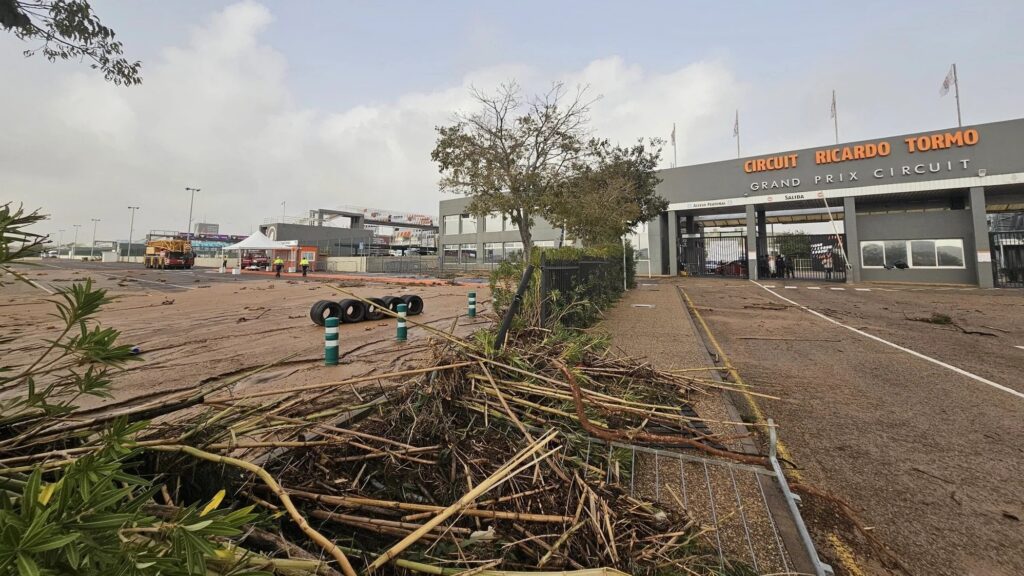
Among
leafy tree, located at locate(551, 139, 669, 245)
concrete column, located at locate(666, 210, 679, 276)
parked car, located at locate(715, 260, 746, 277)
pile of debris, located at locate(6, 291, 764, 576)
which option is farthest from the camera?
concrete column, located at locate(666, 210, 679, 276)

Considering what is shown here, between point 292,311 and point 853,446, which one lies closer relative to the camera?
point 853,446

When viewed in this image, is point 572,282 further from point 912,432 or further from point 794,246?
point 794,246

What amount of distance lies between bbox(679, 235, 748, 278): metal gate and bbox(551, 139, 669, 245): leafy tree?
22.7 ft

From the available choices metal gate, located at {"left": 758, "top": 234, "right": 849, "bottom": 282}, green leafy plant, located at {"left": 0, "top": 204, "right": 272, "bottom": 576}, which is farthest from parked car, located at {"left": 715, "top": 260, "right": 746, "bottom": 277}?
green leafy plant, located at {"left": 0, "top": 204, "right": 272, "bottom": 576}

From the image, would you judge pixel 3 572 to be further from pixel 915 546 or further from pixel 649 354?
pixel 649 354

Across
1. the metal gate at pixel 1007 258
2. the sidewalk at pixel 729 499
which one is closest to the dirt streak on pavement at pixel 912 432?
the sidewalk at pixel 729 499

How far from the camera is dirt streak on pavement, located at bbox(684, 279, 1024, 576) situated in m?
2.10

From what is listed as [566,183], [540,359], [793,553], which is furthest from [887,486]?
[566,183]

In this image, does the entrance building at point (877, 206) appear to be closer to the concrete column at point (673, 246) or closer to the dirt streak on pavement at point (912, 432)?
the concrete column at point (673, 246)

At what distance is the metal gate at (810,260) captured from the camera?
83.7ft

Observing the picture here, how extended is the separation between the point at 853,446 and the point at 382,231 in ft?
284

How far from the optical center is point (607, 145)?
23.1 m

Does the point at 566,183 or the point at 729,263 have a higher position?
the point at 566,183

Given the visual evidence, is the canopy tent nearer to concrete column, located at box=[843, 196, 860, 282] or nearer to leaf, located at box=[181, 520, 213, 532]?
leaf, located at box=[181, 520, 213, 532]
